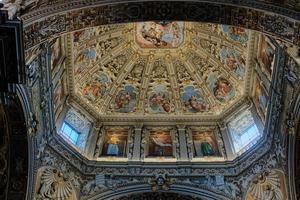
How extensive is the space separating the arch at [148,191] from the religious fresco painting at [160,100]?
547 cm

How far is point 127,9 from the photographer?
13.8m

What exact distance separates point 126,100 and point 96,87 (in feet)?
5.92

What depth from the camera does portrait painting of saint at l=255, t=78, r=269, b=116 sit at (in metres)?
18.8

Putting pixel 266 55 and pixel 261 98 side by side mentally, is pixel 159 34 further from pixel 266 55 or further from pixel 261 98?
pixel 266 55

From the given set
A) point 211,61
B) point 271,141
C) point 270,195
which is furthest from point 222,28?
point 270,195

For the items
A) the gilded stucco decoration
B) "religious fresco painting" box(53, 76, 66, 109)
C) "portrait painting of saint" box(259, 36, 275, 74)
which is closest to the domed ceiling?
"religious fresco painting" box(53, 76, 66, 109)

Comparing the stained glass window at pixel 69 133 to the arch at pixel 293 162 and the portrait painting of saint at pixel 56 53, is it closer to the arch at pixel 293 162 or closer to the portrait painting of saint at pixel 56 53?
the portrait painting of saint at pixel 56 53

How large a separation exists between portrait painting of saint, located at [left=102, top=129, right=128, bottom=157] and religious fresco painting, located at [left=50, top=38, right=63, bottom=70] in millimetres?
4787

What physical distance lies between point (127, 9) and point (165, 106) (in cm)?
1003

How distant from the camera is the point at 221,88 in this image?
22.7 metres

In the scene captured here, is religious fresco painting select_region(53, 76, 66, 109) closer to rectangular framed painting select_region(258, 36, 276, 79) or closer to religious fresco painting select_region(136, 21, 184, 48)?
religious fresco painting select_region(136, 21, 184, 48)

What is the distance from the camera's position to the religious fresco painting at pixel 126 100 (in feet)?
75.6

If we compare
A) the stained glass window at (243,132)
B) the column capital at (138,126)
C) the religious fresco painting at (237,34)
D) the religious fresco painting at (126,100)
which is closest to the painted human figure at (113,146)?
the column capital at (138,126)

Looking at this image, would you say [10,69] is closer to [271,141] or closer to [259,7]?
[259,7]
